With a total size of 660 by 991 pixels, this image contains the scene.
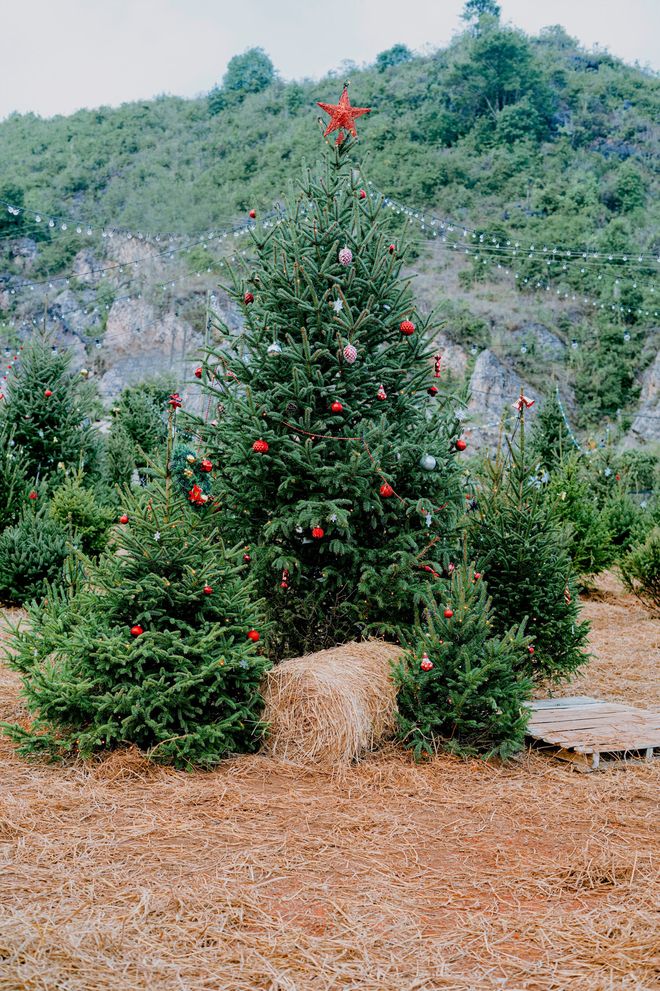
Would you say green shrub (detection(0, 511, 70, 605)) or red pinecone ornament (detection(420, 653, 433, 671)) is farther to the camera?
green shrub (detection(0, 511, 70, 605))

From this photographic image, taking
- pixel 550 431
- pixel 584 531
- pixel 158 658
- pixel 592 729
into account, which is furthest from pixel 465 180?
pixel 158 658

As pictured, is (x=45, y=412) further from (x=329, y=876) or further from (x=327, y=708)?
(x=329, y=876)

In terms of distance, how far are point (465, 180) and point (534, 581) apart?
42.2 meters

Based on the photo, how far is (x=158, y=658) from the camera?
12.4 ft

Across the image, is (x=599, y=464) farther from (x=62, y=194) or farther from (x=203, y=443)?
(x=62, y=194)

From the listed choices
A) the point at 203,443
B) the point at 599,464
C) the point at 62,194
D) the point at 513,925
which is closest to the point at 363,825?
the point at 513,925

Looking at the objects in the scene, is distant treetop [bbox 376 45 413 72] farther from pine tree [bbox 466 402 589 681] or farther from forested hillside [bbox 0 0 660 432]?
pine tree [bbox 466 402 589 681]

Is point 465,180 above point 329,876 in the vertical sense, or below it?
above

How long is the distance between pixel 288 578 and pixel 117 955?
294 centimetres

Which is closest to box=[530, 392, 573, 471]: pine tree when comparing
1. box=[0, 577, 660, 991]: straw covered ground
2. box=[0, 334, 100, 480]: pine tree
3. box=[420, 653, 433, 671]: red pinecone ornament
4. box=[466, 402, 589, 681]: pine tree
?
box=[0, 334, 100, 480]: pine tree

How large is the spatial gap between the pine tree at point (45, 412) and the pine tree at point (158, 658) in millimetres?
6109

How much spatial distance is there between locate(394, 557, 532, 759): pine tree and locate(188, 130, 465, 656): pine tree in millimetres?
490

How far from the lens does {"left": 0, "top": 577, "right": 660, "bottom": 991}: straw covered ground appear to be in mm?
2070

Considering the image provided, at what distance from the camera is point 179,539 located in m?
4.07
